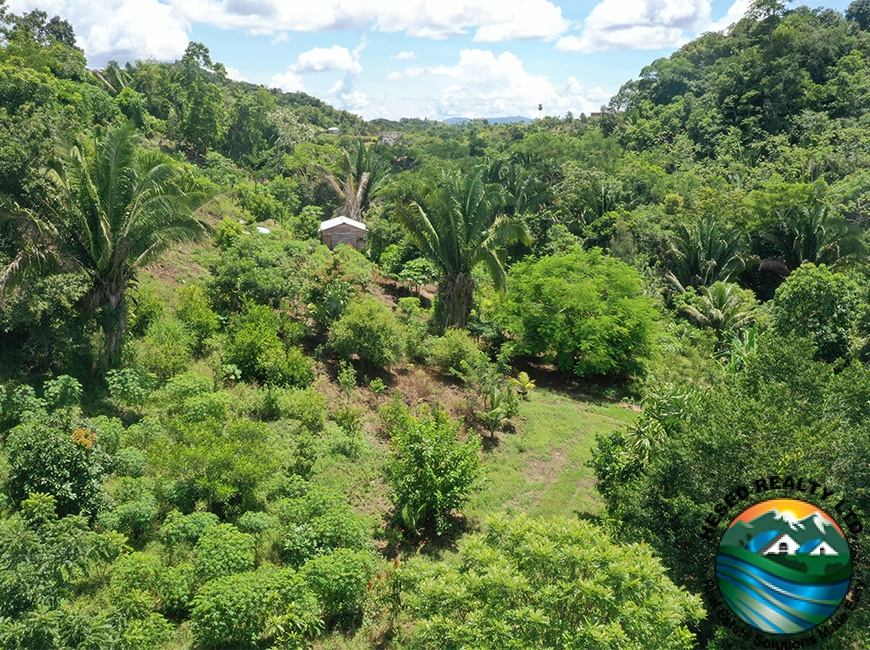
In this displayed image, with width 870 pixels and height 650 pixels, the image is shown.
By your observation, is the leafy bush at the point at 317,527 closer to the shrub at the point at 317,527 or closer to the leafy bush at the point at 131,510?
the shrub at the point at 317,527

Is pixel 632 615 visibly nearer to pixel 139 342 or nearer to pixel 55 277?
pixel 55 277

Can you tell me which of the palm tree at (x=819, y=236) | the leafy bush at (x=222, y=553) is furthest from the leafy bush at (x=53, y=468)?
the palm tree at (x=819, y=236)

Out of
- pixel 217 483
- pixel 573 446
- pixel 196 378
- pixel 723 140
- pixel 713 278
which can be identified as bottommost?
pixel 573 446

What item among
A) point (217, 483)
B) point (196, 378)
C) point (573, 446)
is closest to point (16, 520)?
point (217, 483)

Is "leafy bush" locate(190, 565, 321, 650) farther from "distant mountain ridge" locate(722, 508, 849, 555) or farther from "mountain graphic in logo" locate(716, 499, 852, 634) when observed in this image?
"distant mountain ridge" locate(722, 508, 849, 555)

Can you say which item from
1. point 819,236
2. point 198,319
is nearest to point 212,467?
point 198,319

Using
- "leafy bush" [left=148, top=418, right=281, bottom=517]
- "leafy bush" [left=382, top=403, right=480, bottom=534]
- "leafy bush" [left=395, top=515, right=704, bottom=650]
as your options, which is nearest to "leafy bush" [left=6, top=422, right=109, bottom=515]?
"leafy bush" [left=148, top=418, right=281, bottom=517]
